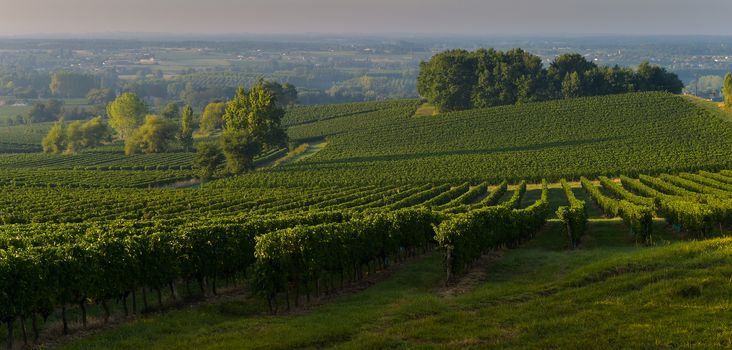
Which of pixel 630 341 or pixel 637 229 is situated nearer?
pixel 630 341

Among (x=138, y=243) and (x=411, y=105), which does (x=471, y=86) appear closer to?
(x=411, y=105)

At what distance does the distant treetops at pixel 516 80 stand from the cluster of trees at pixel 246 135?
172ft

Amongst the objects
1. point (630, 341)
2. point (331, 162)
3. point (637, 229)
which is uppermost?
point (630, 341)

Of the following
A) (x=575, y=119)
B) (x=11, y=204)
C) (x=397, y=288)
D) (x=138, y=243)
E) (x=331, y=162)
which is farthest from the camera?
(x=575, y=119)

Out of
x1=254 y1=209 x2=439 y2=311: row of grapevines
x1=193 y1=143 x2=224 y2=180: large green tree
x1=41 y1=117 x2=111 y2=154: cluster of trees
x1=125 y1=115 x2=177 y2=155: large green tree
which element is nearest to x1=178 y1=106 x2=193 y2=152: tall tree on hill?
x1=125 y1=115 x2=177 y2=155: large green tree

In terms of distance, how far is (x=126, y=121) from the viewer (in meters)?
194

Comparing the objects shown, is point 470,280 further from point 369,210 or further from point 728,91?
point 728,91

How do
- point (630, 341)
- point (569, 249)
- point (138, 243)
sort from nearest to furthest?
1. point (630, 341)
2. point (138, 243)
3. point (569, 249)

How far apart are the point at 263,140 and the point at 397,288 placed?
9786 cm

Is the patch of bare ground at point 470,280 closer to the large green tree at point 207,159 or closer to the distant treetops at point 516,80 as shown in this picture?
the large green tree at point 207,159

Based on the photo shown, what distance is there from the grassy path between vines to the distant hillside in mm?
66925

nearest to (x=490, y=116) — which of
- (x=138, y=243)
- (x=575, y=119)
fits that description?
(x=575, y=119)

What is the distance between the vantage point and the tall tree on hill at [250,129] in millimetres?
125250

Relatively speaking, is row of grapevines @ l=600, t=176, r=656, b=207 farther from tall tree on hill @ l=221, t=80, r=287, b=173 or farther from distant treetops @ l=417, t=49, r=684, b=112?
distant treetops @ l=417, t=49, r=684, b=112
